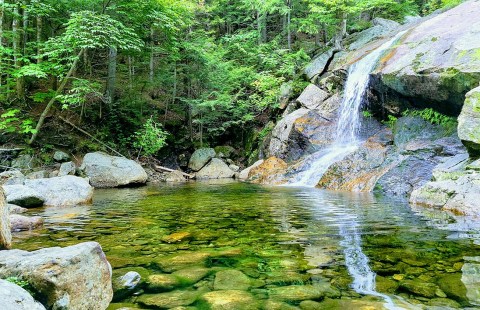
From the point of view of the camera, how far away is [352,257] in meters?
3.19

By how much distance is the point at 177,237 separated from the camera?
4145 mm

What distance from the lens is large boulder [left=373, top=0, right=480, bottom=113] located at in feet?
29.1

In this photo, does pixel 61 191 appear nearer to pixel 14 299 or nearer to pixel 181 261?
pixel 181 261

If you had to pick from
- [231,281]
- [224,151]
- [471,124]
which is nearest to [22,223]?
[231,281]

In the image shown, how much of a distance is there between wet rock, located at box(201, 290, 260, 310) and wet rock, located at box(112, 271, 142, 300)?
56 centimetres

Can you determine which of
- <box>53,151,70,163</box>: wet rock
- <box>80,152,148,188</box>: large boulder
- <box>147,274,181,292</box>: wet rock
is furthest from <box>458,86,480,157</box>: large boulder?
<box>53,151,70,163</box>: wet rock

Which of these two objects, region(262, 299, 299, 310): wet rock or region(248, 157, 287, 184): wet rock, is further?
region(248, 157, 287, 184): wet rock

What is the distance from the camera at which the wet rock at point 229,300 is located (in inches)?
88.2

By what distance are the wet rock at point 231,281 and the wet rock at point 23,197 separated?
5.28 meters

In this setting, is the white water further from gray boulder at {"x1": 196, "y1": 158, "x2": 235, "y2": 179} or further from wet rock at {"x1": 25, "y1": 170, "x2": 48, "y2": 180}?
wet rock at {"x1": 25, "y1": 170, "x2": 48, "y2": 180}

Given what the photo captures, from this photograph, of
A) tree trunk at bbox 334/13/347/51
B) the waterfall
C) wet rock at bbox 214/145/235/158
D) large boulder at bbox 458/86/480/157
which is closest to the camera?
large boulder at bbox 458/86/480/157

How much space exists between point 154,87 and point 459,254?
17348mm

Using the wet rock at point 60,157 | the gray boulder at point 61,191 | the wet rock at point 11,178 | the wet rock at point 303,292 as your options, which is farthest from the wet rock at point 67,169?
the wet rock at point 303,292

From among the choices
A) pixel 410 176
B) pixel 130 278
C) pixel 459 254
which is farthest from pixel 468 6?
pixel 130 278
